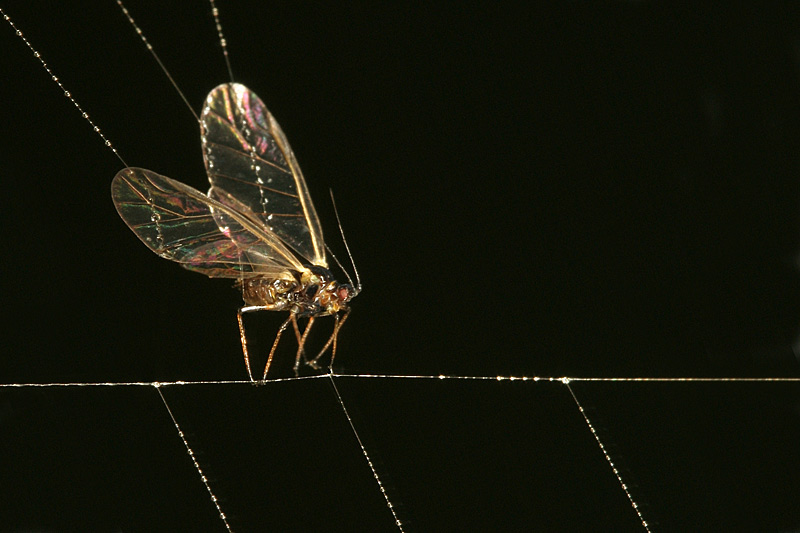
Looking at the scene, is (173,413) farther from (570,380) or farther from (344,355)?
(570,380)

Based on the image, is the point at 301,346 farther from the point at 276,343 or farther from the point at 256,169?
the point at 256,169

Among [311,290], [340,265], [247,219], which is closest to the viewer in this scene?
[247,219]

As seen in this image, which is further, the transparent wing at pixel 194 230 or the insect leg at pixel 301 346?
the insect leg at pixel 301 346

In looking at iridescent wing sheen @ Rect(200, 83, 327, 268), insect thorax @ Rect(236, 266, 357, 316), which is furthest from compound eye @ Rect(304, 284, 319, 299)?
iridescent wing sheen @ Rect(200, 83, 327, 268)

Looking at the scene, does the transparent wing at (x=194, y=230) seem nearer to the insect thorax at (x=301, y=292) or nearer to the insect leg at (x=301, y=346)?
the insect thorax at (x=301, y=292)

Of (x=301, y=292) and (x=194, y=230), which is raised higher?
(x=194, y=230)

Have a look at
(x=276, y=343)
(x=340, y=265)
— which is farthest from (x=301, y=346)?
(x=340, y=265)

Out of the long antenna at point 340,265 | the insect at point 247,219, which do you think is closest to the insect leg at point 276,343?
the insect at point 247,219
